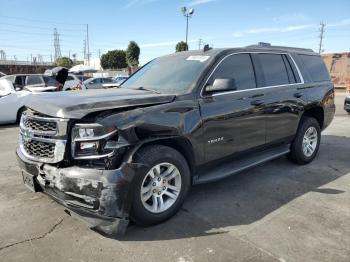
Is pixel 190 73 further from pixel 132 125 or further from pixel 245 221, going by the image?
pixel 245 221

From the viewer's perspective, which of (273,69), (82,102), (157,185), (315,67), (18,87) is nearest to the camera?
(82,102)

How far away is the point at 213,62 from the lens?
174 inches

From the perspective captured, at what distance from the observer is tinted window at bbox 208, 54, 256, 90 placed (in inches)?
177

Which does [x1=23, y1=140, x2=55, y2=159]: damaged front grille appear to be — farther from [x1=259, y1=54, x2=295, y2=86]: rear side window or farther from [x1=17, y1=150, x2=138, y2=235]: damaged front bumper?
[x1=259, y1=54, x2=295, y2=86]: rear side window

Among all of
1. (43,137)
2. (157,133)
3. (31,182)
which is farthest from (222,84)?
(31,182)

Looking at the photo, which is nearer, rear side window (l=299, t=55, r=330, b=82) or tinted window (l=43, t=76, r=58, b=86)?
rear side window (l=299, t=55, r=330, b=82)

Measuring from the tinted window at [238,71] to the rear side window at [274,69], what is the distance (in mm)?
335

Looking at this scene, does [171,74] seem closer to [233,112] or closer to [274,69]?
[233,112]

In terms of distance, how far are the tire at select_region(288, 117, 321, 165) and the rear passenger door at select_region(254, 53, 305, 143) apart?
Result: 20 centimetres

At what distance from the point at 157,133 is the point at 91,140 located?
689 mm

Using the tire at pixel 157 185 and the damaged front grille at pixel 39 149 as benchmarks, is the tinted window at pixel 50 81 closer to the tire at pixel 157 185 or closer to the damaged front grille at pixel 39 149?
the damaged front grille at pixel 39 149

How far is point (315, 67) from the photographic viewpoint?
6.32m

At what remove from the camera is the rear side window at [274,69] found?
203 inches

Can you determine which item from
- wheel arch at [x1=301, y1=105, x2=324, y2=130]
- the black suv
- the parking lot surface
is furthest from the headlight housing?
wheel arch at [x1=301, y1=105, x2=324, y2=130]
